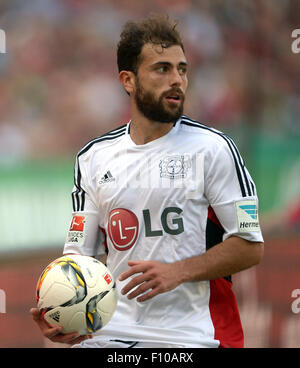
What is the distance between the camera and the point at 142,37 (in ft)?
10.3

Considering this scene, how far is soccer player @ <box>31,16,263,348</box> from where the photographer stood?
111 inches

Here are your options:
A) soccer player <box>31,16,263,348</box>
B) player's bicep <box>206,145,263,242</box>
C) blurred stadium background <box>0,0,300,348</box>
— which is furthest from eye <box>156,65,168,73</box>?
blurred stadium background <box>0,0,300,348</box>

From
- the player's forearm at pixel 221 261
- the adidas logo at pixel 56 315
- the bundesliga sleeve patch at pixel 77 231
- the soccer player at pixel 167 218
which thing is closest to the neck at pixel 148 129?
the soccer player at pixel 167 218

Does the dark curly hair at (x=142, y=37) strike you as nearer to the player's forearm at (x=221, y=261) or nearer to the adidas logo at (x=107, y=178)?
the adidas logo at (x=107, y=178)

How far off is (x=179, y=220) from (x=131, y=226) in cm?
25

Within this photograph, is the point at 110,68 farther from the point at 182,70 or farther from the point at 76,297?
the point at 76,297

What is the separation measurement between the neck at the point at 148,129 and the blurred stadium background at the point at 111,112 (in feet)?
6.68

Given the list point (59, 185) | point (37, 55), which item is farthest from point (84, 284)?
point (37, 55)

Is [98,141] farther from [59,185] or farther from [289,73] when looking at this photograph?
[289,73]

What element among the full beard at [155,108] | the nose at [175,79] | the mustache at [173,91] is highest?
the nose at [175,79]

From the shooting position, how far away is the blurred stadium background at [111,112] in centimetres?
→ 500

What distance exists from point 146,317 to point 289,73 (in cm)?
340

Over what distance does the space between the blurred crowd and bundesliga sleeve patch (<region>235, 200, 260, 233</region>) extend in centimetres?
263

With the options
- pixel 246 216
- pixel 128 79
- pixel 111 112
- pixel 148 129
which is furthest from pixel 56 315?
pixel 111 112
